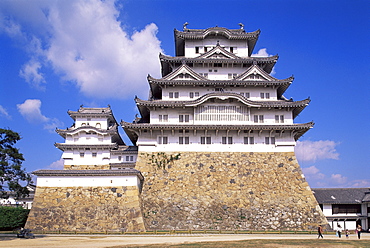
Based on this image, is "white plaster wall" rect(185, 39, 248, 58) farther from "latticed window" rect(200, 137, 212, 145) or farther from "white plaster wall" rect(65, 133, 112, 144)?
"white plaster wall" rect(65, 133, 112, 144)

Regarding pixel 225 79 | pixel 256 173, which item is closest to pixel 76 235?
pixel 256 173

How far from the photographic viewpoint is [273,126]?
4062 cm

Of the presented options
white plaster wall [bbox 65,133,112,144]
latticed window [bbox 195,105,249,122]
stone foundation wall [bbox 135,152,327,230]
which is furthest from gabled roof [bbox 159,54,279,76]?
white plaster wall [bbox 65,133,112,144]

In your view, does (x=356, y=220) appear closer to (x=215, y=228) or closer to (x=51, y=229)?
(x=215, y=228)

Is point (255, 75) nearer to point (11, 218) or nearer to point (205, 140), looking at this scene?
point (205, 140)

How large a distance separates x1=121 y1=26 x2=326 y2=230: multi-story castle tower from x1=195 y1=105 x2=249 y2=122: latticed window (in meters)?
Result: 0.12

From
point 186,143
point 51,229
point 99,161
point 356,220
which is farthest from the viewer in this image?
point 99,161

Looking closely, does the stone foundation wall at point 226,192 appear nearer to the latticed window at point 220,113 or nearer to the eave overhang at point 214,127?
the eave overhang at point 214,127

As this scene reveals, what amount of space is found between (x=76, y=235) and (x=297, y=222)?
2179cm

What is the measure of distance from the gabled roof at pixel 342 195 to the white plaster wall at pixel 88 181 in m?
26.7

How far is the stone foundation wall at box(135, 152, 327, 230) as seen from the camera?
3616cm

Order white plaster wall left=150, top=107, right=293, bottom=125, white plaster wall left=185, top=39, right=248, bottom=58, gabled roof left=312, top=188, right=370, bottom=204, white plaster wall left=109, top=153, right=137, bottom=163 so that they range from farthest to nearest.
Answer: white plaster wall left=185, top=39, right=248, bottom=58 → white plaster wall left=109, top=153, right=137, bottom=163 → gabled roof left=312, top=188, right=370, bottom=204 → white plaster wall left=150, top=107, right=293, bottom=125

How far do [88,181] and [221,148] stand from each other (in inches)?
608

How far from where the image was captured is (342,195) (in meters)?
49.0
